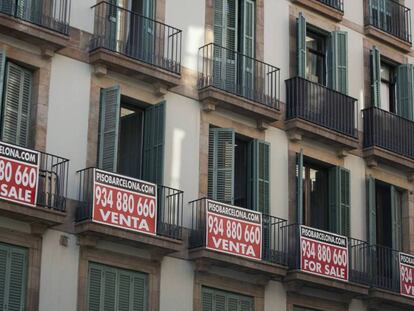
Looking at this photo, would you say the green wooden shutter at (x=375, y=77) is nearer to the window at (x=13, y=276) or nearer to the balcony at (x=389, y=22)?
the balcony at (x=389, y=22)

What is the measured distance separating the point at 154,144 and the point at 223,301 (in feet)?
13.6

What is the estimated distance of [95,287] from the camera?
2452 centimetres

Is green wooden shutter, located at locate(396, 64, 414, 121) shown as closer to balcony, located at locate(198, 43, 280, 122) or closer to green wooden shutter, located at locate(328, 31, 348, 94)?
green wooden shutter, located at locate(328, 31, 348, 94)

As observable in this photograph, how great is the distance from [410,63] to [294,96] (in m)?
6.12

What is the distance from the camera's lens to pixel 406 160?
3250 cm

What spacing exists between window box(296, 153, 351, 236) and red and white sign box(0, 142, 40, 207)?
8.99 meters

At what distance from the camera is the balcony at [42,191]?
22897mm

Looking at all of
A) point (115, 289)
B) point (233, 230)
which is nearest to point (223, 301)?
point (233, 230)

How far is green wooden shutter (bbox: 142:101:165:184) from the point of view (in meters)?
26.3

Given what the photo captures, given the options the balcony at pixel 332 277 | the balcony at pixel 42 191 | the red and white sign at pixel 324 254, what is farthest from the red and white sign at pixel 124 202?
the red and white sign at pixel 324 254

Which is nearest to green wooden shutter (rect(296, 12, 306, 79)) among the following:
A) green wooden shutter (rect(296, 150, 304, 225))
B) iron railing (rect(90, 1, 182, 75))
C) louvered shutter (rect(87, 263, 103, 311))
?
green wooden shutter (rect(296, 150, 304, 225))

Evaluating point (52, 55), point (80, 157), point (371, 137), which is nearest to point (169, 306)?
point (80, 157)

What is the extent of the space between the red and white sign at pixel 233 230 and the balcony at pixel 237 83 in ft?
8.86

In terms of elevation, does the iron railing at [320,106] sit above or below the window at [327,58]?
below
